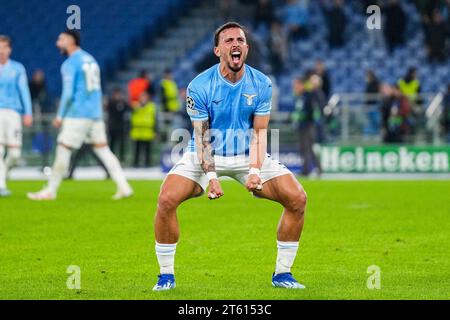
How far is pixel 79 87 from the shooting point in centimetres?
1859

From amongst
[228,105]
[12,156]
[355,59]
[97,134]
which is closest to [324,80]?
[355,59]

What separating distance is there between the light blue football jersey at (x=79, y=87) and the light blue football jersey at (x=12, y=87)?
1085 mm

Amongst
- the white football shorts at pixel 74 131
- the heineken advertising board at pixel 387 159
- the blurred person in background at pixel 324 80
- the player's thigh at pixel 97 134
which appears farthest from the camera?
the blurred person in background at pixel 324 80

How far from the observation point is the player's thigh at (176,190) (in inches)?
378

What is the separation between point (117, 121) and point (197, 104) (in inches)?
801

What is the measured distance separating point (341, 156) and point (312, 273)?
1745 cm

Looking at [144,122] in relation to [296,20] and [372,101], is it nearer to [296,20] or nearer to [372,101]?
[372,101]

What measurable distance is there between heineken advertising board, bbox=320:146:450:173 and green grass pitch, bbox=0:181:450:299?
6.97 m

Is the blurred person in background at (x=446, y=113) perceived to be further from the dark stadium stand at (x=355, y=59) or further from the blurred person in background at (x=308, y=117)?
the dark stadium stand at (x=355, y=59)

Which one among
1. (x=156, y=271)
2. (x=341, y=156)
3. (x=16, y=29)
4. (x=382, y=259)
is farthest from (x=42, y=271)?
(x=16, y=29)

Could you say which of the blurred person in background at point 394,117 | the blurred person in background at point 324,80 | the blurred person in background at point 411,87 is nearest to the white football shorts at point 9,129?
the blurred person in background at point 394,117

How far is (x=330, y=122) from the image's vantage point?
2977 cm
